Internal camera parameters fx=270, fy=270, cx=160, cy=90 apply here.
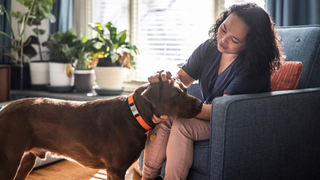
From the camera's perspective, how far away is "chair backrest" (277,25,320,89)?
72.6 inches

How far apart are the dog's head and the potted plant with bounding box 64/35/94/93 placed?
1.72 meters

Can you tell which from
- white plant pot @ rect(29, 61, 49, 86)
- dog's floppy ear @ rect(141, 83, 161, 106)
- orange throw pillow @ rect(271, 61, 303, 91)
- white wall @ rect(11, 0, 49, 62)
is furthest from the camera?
white wall @ rect(11, 0, 49, 62)

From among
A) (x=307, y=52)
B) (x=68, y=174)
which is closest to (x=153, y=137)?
(x=68, y=174)

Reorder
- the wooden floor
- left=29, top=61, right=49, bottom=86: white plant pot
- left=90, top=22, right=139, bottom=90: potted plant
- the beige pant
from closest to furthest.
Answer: the beige pant, the wooden floor, left=90, top=22, right=139, bottom=90: potted plant, left=29, top=61, right=49, bottom=86: white plant pot

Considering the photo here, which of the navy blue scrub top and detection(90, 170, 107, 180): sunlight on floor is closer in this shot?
the navy blue scrub top

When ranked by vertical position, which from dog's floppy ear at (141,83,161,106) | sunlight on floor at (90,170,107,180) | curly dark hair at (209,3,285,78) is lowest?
sunlight on floor at (90,170,107,180)

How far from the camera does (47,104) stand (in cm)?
134

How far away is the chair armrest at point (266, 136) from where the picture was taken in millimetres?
1297

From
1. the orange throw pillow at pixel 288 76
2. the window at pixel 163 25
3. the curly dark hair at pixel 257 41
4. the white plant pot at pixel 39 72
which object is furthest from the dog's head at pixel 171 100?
the white plant pot at pixel 39 72

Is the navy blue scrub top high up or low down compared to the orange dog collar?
up

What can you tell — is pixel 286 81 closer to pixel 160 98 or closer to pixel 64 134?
Answer: pixel 160 98

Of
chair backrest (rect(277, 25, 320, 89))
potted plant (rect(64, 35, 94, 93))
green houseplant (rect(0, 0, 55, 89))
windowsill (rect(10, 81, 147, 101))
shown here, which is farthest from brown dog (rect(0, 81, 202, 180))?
green houseplant (rect(0, 0, 55, 89))

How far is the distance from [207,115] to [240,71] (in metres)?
0.33

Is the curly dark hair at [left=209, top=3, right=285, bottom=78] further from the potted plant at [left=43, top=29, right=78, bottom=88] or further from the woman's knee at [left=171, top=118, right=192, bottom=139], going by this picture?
the potted plant at [left=43, top=29, right=78, bottom=88]
